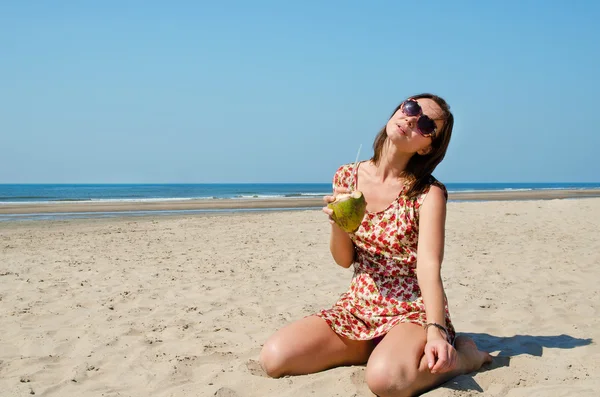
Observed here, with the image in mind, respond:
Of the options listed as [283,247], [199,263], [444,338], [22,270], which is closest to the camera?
[444,338]

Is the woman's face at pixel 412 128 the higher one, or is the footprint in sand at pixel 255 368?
the woman's face at pixel 412 128

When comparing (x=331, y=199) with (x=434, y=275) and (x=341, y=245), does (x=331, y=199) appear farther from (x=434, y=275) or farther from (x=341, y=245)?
(x=434, y=275)

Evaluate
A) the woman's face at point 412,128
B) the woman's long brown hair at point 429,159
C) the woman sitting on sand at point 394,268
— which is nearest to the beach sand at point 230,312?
the woman sitting on sand at point 394,268

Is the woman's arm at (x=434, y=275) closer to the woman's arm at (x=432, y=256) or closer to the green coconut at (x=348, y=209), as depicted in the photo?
the woman's arm at (x=432, y=256)

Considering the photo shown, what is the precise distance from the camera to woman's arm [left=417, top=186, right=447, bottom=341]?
308 centimetres

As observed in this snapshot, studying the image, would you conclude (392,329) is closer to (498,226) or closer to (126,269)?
(126,269)

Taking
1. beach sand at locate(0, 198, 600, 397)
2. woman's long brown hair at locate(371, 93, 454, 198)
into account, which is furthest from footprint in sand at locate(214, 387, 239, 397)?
woman's long brown hair at locate(371, 93, 454, 198)

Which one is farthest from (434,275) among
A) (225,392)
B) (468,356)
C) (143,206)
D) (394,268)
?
(143,206)

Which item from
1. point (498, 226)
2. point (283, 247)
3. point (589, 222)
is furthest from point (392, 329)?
point (589, 222)

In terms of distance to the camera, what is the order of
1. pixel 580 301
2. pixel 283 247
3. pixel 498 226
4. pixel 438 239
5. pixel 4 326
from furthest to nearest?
pixel 498 226 → pixel 283 247 → pixel 580 301 → pixel 4 326 → pixel 438 239

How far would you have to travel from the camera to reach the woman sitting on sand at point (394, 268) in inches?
126

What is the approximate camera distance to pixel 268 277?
6973mm

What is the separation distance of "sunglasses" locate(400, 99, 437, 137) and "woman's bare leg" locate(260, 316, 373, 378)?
1.37 metres

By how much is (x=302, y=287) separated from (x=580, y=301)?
9.40 feet
